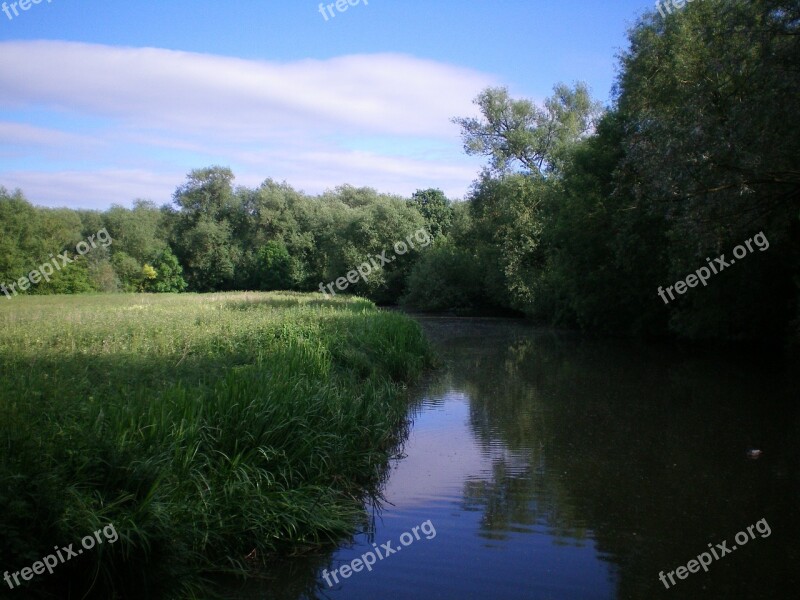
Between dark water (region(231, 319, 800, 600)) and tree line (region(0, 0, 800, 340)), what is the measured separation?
418cm

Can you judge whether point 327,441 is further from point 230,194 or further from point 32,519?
point 230,194

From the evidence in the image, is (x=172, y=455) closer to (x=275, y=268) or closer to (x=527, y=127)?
(x=527, y=127)

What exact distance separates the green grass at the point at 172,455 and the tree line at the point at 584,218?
8.11 metres

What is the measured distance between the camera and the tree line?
1265 cm

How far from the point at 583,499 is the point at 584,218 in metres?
18.9

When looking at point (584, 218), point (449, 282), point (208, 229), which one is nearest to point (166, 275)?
point (208, 229)

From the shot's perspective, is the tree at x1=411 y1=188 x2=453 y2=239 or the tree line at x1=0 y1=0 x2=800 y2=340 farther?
the tree at x1=411 y1=188 x2=453 y2=239

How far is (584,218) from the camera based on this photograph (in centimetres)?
2467

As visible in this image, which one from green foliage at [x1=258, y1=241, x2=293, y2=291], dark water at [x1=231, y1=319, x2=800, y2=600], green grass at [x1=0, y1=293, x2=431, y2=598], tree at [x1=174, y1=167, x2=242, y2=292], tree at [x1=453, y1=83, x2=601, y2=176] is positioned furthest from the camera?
tree at [x1=174, y1=167, x2=242, y2=292]

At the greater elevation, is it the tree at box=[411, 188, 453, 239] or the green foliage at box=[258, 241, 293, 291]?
the tree at box=[411, 188, 453, 239]

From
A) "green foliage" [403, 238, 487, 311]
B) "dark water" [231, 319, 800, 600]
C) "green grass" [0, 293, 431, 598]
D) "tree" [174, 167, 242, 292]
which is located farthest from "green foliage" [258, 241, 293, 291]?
"green grass" [0, 293, 431, 598]

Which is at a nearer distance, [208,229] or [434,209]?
[434,209]

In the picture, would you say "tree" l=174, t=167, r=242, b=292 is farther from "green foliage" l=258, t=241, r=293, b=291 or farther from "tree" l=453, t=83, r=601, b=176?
"tree" l=453, t=83, r=601, b=176

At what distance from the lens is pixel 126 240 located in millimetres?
63344
